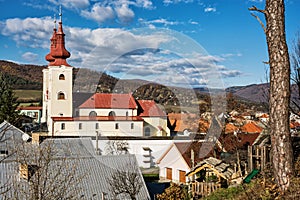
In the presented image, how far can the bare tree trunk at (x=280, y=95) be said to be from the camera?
630 cm

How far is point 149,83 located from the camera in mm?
13656

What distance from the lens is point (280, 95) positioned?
632 cm

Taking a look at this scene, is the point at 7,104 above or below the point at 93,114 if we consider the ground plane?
above

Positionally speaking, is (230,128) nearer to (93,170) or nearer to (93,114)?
(93,170)

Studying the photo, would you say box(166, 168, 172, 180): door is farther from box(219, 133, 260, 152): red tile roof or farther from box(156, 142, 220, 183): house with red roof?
box(219, 133, 260, 152): red tile roof

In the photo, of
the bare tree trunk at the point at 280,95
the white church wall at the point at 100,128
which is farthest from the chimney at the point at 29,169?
the white church wall at the point at 100,128

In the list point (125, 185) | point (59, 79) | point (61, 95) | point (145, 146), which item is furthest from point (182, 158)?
point (59, 79)

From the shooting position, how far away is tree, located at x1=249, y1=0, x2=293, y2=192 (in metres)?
6.30

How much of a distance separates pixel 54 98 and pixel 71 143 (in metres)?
22.2

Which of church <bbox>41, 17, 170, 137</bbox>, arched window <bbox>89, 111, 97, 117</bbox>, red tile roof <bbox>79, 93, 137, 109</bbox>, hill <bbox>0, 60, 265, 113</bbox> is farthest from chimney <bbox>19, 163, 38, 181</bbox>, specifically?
arched window <bbox>89, 111, 97, 117</bbox>

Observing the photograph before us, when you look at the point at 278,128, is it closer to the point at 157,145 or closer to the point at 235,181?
the point at 235,181

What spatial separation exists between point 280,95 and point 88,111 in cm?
2834

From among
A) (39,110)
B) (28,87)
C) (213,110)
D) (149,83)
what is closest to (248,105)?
(213,110)

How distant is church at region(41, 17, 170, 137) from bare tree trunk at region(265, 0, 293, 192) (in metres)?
17.6
